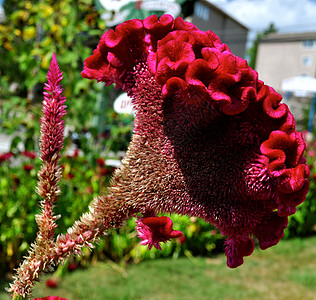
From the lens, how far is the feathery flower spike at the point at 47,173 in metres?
0.73

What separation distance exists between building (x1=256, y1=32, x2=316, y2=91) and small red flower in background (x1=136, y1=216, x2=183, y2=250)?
37028 millimetres

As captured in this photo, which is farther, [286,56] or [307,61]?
[286,56]

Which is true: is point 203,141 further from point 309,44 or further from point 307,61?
point 309,44

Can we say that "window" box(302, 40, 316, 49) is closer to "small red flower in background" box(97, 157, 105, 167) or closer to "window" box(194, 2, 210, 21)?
"window" box(194, 2, 210, 21)

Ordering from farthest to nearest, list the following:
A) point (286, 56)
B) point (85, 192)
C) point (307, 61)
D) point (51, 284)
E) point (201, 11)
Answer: point (286, 56)
point (307, 61)
point (201, 11)
point (85, 192)
point (51, 284)

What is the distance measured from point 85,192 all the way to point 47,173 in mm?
4154

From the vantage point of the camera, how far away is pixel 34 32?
470cm

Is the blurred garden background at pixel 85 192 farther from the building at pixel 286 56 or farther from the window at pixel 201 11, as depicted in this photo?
the building at pixel 286 56

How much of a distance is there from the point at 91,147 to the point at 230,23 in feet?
71.4

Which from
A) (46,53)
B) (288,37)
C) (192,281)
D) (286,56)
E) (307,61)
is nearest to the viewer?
(46,53)

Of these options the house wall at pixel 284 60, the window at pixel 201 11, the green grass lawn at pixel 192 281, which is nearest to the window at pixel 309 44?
the house wall at pixel 284 60

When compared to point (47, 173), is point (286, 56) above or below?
below

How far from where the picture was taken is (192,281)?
4.60 meters

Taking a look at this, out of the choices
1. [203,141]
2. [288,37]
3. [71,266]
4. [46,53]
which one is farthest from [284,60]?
[203,141]
